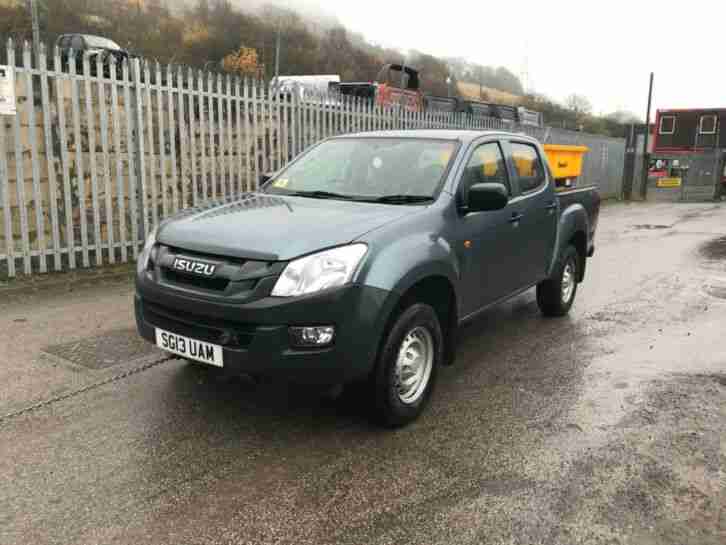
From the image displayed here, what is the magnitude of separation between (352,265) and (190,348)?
102 centimetres

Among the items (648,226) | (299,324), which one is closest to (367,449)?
(299,324)

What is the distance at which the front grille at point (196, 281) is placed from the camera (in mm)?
3361

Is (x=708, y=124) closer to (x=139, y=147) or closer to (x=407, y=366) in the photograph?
(x=139, y=147)

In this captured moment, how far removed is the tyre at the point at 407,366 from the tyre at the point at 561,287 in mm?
2394

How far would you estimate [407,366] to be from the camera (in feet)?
12.5

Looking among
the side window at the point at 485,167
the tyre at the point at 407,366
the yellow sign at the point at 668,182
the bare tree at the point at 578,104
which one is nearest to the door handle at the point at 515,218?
the side window at the point at 485,167

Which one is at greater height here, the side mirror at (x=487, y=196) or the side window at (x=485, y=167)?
the side window at (x=485, y=167)

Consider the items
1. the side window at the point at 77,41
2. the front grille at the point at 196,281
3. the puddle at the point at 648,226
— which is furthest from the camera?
the side window at the point at 77,41

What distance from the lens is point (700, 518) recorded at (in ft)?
9.68

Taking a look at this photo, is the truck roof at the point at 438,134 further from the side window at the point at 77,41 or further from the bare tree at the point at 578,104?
the bare tree at the point at 578,104

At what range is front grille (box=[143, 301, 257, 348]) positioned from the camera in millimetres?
3299

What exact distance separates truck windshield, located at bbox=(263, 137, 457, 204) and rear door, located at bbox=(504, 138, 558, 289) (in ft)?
2.83

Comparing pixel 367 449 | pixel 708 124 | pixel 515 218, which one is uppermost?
pixel 708 124

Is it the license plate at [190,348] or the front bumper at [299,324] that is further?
the license plate at [190,348]
